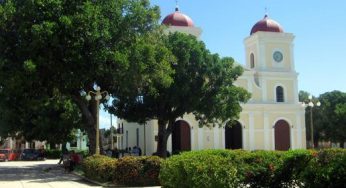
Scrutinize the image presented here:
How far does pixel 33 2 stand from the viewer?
26406 mm

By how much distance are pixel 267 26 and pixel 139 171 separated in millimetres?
40184

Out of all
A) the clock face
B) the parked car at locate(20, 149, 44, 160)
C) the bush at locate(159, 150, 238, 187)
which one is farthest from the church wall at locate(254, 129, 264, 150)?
the bush at locate(159, 150, 238, 187)

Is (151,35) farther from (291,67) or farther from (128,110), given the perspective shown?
(291,67)

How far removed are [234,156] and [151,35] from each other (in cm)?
1610

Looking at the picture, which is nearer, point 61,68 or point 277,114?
point 61,68

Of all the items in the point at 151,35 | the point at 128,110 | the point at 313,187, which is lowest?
the point at 313,187

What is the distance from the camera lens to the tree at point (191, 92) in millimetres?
38219

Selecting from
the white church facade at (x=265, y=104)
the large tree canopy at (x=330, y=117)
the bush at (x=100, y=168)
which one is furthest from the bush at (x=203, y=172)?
the large tree canopy at (x=330, y=117)

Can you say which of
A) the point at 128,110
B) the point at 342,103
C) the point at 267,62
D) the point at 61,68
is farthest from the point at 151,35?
A: the point at 342,103

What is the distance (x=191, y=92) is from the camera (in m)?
38.5

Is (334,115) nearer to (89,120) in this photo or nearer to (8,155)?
(8,155)

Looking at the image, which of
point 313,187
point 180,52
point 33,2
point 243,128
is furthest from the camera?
point 243,128

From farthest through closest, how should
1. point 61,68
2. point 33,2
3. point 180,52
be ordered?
1. point 180,52
2. point 61,68
3. point 33,2

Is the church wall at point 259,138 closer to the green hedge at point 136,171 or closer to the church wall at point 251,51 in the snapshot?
the church wall at point 251,51
